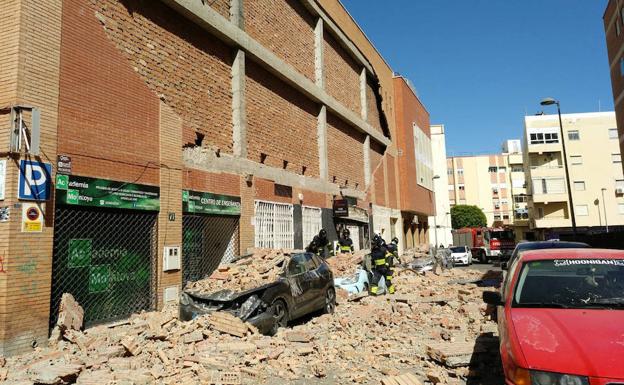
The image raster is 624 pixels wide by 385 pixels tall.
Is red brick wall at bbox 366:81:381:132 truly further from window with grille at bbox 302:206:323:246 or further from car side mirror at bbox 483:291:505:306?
car side mirror at bbox 483:291:505:306

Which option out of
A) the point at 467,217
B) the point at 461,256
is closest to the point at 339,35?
the point at 461,256

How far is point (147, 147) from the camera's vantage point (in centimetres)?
1169

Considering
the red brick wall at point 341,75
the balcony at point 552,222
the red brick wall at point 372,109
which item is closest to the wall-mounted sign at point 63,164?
the red brick wall at point 341,75

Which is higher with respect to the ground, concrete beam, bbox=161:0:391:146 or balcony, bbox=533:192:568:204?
concrete beam, bbox=161:0:391:146

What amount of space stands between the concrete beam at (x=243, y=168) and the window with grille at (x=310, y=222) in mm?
988

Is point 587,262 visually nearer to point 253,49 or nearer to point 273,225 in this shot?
point 273,225

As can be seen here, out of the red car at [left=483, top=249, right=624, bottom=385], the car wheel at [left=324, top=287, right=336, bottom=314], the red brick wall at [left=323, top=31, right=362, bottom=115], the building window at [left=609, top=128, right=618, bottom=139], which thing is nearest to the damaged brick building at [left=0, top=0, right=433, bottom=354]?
the red brick wall at [left=323, top=31, right=362, bottom=115]

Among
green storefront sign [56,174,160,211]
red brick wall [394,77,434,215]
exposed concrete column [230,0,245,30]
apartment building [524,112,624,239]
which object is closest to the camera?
green storefront sign [56,174,160,211]

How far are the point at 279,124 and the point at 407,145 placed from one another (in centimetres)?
2210

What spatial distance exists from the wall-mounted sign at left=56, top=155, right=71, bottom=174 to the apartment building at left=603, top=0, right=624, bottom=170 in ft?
110

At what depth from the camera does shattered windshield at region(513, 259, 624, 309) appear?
16.0ft

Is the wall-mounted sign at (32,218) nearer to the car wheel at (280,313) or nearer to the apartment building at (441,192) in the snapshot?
the car wheel at (280,313)

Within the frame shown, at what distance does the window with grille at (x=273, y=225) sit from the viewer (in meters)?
16.8

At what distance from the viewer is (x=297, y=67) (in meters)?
21.6
